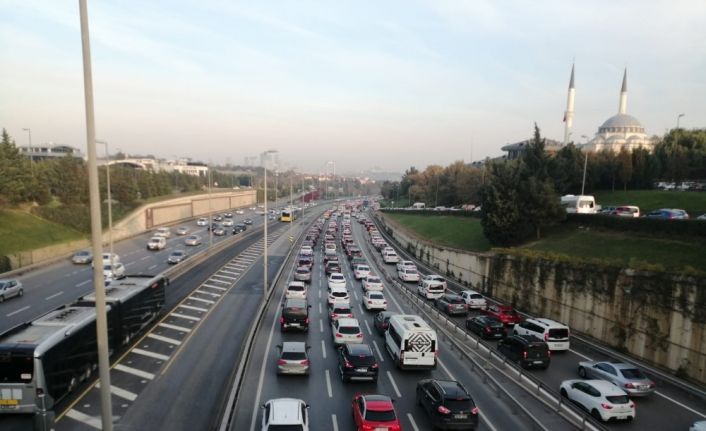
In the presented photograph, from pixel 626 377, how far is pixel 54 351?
862 inches

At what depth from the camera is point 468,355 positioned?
21469 mm

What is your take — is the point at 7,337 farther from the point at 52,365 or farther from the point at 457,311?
the point at 457,311

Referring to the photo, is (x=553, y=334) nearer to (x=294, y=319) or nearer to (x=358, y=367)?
(x=358, y=367)

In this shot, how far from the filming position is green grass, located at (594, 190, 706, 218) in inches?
1752

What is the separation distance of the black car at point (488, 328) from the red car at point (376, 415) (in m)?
13.7

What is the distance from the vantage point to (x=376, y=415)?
1402cm

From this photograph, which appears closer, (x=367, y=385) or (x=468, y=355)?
(x=367, y=385)

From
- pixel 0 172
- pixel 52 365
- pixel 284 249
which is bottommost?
pixel 284 249

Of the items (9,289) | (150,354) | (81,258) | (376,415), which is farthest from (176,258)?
(376,415)

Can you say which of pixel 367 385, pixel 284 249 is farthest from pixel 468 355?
pixel 284 249

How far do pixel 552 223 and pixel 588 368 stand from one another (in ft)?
77.2

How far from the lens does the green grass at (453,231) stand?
4981cm

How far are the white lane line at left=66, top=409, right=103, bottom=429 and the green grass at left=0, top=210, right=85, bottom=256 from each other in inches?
1460

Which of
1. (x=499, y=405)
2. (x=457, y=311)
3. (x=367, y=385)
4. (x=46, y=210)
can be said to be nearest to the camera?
(x=499, y=405)
